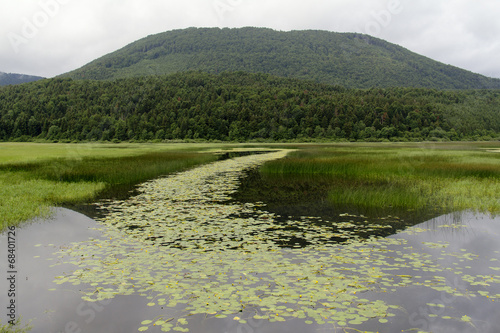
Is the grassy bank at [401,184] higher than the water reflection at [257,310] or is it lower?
higher

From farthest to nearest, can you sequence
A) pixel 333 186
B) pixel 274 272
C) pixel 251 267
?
pixel 333 186, pixel 251 267, pixel 274 272

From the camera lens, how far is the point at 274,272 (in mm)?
8484

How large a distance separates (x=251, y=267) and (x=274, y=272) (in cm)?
63

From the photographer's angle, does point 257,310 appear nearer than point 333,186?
Yes

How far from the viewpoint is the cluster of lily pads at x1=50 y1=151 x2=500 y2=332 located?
22.3ft

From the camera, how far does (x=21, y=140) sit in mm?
134250

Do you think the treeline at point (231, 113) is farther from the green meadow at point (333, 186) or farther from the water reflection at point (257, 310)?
the water reflection at point (257, 310)

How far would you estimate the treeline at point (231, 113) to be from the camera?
13462 cm

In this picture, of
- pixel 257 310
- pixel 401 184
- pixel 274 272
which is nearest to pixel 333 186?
pixel 401 184

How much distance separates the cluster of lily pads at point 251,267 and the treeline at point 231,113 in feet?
391

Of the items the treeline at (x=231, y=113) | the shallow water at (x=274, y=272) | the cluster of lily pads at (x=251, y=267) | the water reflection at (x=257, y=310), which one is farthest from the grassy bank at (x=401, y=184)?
the treeline at (x=231, y=113)

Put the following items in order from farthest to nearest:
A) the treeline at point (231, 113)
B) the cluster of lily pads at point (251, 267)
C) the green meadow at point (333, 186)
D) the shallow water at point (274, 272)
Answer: the treeline at point (231, 113) < the green meadow at point (333, 186) < the cluster of lily pads at point (251, 267) < the shallow water at point (274, 272)

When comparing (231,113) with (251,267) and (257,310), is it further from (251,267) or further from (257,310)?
(257,310)

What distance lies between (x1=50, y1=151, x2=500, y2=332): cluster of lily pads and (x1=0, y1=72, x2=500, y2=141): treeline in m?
119
